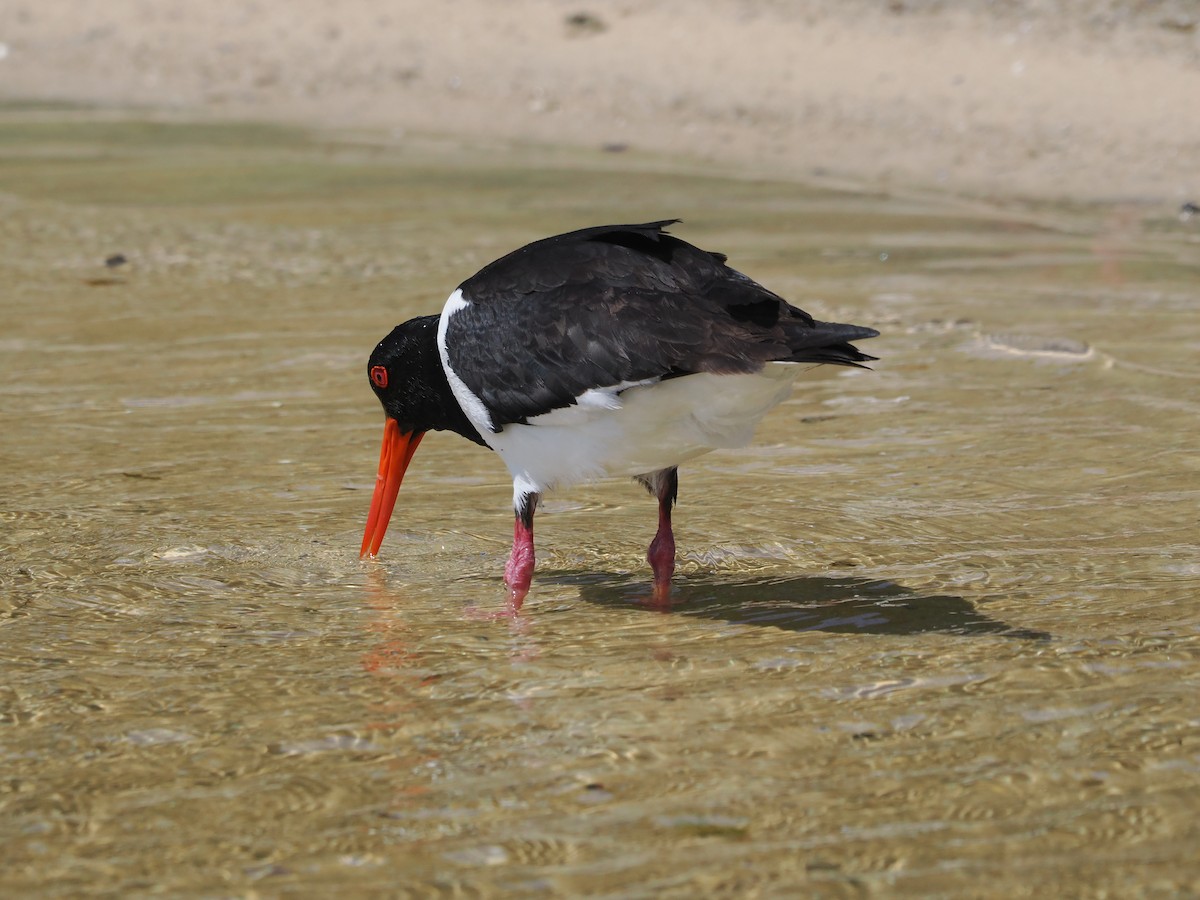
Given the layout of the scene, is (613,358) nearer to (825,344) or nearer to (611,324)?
(611,324)

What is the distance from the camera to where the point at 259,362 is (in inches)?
300

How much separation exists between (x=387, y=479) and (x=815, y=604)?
1.54 m

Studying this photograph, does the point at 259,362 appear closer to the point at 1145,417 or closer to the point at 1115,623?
the point at 1145,417

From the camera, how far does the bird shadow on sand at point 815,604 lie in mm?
4621

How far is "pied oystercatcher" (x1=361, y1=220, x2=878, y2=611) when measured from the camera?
450cm

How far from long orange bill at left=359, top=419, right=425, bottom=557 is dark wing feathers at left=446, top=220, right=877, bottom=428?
61 cm

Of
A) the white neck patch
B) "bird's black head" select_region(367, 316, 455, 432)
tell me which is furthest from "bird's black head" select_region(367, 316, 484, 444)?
the white neck patch

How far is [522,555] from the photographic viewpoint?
Answer: 5.11 m

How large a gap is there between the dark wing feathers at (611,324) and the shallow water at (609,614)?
715 mm

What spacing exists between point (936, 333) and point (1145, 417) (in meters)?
1.55

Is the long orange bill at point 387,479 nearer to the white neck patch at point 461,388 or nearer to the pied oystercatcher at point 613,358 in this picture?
the pied oystercatcher at point 613,358

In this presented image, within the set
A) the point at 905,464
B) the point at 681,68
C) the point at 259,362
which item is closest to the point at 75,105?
the point at 681,68

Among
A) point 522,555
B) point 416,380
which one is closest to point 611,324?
point 522,555

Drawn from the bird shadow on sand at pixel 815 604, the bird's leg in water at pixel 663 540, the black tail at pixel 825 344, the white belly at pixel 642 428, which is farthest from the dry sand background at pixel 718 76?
the black tail at pixel 825 344
